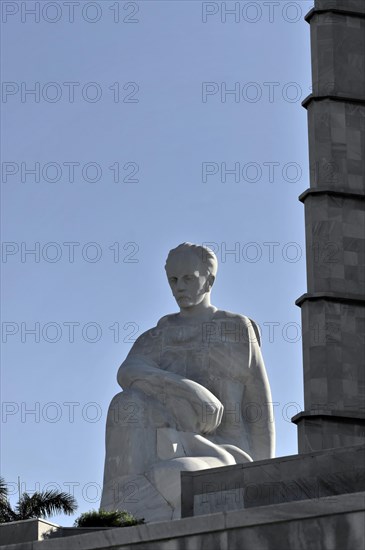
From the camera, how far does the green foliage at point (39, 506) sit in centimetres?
3222

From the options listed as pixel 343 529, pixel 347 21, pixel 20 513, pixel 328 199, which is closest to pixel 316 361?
pixel 328 199

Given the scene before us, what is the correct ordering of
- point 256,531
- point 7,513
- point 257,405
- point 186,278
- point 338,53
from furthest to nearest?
point 7,513 < point 186,278 < point 257,405 < point 338,53 < point 256,531

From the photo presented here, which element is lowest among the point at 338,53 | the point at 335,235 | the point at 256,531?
the point at 256,531

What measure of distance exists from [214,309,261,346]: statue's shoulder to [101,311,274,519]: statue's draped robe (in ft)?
0.04

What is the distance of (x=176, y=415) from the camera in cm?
2502

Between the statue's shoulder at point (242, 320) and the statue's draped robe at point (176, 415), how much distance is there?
0.01 metres

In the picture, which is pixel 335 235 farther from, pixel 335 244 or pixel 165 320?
pixel 165 320

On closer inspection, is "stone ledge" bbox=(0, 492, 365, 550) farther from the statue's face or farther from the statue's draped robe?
the statue's face

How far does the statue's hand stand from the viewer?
25016 millimetres

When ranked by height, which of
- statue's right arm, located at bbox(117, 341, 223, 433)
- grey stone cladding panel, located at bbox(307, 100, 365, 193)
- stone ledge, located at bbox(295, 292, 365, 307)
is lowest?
statue's right arm, located at bbox(117, 341, 223, 433)

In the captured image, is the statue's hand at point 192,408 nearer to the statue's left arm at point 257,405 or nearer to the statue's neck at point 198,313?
the statue's left arm at point 257,405

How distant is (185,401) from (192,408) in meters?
0.13

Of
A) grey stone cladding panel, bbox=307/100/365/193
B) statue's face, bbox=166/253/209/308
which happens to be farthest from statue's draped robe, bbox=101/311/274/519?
grey stone cladding panel, bbox=307/100/365/193

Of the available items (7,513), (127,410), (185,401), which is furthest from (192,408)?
(7,513)
